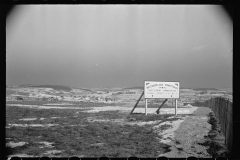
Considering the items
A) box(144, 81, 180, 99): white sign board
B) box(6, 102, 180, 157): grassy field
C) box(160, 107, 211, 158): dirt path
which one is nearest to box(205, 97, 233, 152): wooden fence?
box(160, 107, 211, 158): dirt path

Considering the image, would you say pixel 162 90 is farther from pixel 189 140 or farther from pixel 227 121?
pixel 227 121

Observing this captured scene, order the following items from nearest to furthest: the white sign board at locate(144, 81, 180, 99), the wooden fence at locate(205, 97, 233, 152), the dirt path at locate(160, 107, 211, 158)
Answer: the wooden fence at locate(205, 97, 233, 152)
the dirt path at locate(160, 107, 211, 158)
the white sign board at locate(144, 81, 180, 99)

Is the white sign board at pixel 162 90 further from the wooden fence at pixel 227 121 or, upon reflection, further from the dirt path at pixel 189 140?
the wooden fence at pixel 227 121

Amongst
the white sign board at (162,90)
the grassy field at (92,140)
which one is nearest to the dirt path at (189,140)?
the grassy field at (92,140)

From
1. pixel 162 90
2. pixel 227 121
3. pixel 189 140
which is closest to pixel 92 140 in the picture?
pixel 189 140

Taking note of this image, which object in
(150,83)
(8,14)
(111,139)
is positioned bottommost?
(111,139)

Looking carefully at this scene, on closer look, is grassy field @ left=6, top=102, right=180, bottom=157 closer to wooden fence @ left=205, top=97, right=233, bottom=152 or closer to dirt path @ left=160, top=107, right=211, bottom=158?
dirt path @ left=160, top=107, right=211, bottom=158
